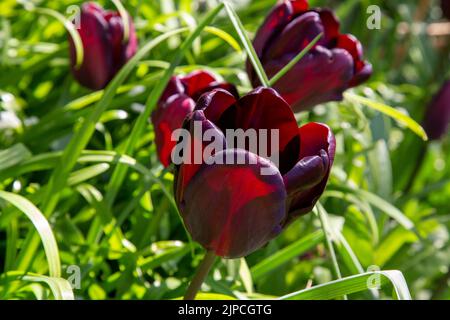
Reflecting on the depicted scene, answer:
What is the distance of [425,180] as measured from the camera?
1.62 m

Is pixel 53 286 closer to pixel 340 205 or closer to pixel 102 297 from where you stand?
pixel 102 297

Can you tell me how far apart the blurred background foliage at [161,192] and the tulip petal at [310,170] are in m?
0.19

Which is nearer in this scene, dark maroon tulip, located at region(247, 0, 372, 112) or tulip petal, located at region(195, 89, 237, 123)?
tulip petal, located at region(195, 89, 237, 123)

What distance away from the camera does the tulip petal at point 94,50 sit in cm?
106

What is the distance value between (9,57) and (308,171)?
2.33 feet

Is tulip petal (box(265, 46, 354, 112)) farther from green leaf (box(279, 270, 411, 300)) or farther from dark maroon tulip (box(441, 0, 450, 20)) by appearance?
dark maroon tulip (box(441, 0, 450, 20))

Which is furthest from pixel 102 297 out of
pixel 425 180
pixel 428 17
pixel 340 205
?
pixel 428 17

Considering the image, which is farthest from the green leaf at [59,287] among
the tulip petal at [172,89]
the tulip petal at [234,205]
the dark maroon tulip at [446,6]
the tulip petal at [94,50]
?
the dark maroon tulip at [446,6]

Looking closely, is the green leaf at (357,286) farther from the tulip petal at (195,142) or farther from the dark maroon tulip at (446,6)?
the dark maroon tulip at (446,6)

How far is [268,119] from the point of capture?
699 mm

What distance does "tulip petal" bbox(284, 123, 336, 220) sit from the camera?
0.67 metres

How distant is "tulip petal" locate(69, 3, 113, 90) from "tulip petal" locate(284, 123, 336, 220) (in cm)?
42

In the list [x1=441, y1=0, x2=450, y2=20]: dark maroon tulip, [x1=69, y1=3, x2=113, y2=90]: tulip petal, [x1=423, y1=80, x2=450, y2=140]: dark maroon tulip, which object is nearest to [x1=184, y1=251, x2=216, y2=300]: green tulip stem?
[x1=69, y1=3, x2=113, y2=90]: tulip petal

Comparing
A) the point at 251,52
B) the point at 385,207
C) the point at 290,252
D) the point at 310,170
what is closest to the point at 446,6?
the point at 385,207
